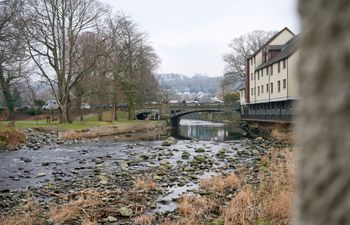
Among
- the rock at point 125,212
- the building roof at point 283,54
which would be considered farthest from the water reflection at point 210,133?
the rock at point 125,212

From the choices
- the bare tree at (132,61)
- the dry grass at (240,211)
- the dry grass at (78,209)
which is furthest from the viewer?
the bare tree at (132,61)

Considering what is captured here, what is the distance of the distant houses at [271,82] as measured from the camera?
4728cm

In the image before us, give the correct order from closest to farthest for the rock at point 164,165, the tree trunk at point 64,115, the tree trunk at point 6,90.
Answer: the rock at point 164,165
the tree trunk at point 6,90
the tree trunk at point 64,115

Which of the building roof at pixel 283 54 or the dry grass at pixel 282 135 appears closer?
the dry grass at pixel 282 135

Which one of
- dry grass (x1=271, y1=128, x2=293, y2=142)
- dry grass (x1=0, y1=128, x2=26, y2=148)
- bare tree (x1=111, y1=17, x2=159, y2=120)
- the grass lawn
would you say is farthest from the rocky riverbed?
bare tree (x1=111, y1=17, x2=159, y2=120)

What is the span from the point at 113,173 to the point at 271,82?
3937 centimetres

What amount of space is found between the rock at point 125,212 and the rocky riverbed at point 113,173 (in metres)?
0.03

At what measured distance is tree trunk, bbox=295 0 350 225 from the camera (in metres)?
0.77

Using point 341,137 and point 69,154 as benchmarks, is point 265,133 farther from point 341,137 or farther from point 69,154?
point 341,137

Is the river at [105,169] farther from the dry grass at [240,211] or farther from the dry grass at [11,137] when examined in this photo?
the dry grass at [240,211]

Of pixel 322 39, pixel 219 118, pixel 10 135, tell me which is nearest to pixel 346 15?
pixel 322 39

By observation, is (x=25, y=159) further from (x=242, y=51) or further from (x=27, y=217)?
(x=242, y=51)

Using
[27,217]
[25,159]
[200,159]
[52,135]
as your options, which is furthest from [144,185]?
[52,135]

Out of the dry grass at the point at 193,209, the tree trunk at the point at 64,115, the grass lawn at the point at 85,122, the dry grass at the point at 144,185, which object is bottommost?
the dry grass at the point at 144,185
